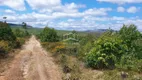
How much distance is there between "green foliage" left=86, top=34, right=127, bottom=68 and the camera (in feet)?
60.3

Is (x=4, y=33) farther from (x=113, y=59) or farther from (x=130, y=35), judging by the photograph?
(x=113, y=59)

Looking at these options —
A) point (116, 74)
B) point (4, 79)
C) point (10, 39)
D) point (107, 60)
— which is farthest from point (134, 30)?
point (10, 39)

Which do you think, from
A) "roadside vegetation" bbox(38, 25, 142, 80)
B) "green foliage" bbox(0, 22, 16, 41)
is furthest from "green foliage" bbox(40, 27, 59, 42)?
"roadside vegetation" bbox(38, 25, 142, 80)

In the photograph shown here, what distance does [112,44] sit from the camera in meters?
18.6

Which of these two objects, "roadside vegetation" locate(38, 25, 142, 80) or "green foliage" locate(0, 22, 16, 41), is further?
"green foliage" locate(0, 22, 16, 41)

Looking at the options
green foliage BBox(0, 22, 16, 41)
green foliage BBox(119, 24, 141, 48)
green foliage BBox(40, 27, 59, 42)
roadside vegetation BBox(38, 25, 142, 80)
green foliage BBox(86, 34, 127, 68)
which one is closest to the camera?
roadside vegetation BBox(38, 25, 142, 80)

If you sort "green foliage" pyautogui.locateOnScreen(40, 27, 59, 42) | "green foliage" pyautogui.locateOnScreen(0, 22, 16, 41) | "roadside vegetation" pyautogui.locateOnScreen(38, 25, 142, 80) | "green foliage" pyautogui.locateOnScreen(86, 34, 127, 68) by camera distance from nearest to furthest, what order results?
"roadside vegetation" pyautogui.locateOnScreen(38, 25, 142, 80) → "green foliage" pyautogui.locateOnScreen(86, 34, 127, 68) → "green foliage" pyautogui.locateOnScreen(0, 22, 16, 41) → "green foliage" pyautogui.locateOnScreen(40, 27, 59, 42)

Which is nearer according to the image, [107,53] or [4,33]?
[107,53]

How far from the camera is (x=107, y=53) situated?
1872 cm

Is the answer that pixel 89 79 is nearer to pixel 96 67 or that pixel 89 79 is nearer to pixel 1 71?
pixel 96 67

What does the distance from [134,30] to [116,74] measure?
625cm

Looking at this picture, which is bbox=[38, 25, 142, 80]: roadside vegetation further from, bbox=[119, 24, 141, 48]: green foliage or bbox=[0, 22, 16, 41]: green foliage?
bbox=[0, 22, 16, 41]: green foliage

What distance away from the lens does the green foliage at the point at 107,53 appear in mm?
18391

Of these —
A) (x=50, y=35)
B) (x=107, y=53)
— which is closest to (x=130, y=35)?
(x=107, y=53)
